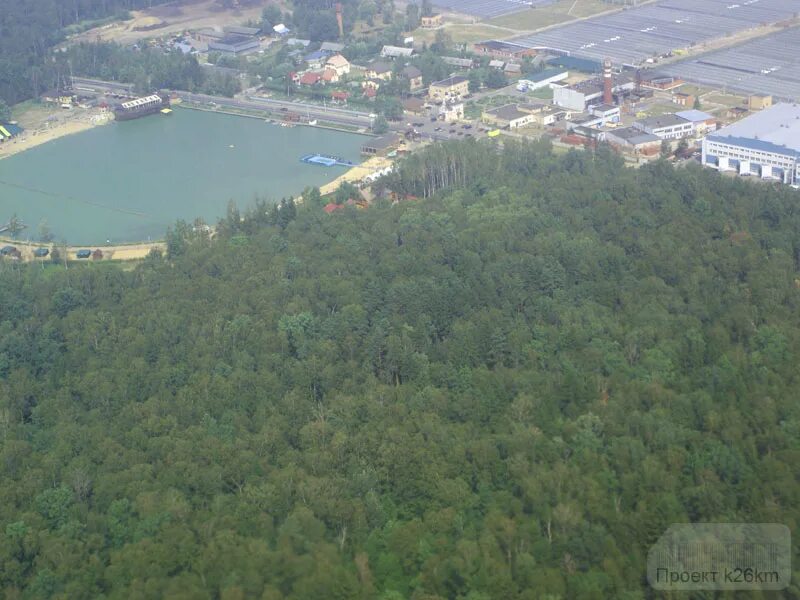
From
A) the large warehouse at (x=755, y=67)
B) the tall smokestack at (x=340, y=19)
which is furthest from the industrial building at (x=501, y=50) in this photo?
the tall smokestack at (x=340, y=19)

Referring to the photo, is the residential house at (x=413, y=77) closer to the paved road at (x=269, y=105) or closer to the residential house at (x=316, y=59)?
the paved road at (x=269, y=105)

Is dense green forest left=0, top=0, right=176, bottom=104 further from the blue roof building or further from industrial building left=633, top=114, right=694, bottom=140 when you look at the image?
industrial building left=633, top=114, right=694, bottom=140

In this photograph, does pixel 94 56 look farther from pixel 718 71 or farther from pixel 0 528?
pixel 0 528

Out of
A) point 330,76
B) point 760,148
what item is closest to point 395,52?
point 330,76

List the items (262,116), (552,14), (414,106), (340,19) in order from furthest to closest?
(552,14), (340,19), (262,116), (414,106)

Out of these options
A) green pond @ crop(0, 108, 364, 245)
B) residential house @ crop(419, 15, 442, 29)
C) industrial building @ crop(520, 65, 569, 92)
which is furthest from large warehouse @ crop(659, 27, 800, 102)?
green pond @ crop(0, 108, 364, 245)

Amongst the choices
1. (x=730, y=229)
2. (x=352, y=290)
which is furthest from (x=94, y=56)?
(x=730, y=229)

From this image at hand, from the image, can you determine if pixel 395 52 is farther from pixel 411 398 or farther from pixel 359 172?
pixel 411 398

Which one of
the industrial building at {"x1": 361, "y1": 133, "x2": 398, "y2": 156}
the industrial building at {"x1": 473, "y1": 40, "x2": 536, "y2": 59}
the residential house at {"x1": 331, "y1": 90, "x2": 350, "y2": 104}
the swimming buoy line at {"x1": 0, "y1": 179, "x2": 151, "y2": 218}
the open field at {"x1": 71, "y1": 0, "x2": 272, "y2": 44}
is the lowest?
the swimming buoy line at {"x1": 0, "y1": 179, "x2": 151, "y2": 218}
